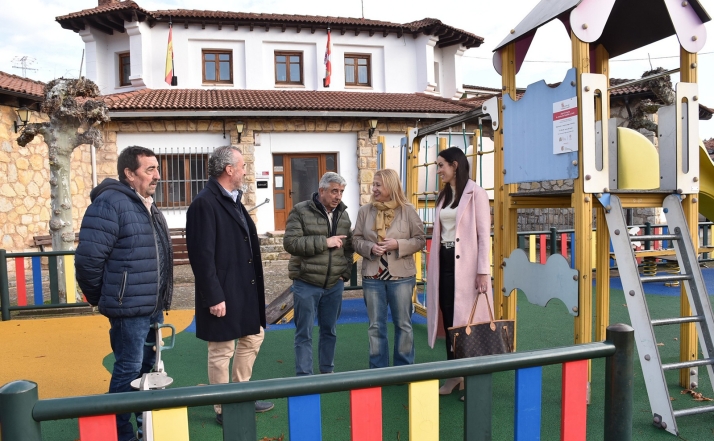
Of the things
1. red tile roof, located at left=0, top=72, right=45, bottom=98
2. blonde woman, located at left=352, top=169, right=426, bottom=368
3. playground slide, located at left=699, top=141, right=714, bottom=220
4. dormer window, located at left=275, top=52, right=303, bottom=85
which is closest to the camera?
blonde woman, located at left=352, top=169, right=426, bottom=368

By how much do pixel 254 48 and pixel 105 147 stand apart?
5.44 meters

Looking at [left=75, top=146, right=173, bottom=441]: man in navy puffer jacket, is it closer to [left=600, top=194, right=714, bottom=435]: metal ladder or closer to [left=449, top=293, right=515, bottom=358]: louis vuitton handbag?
[left=449, top=293, right=515, bottom=358]: louis vuitton handbag

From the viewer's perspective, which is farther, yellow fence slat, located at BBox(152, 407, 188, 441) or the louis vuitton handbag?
the louis vuitton handbag

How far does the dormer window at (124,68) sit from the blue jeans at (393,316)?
15170 millimetres

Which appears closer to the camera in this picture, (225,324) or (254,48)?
(225,324)

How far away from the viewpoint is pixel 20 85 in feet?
42.3

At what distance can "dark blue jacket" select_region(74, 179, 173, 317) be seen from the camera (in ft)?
9.48

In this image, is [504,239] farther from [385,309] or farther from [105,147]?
[105,147]

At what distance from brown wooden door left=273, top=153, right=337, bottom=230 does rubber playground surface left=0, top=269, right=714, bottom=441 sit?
801cm

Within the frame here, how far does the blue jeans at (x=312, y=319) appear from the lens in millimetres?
4055

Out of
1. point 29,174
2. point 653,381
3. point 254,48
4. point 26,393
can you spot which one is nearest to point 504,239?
point 653,381

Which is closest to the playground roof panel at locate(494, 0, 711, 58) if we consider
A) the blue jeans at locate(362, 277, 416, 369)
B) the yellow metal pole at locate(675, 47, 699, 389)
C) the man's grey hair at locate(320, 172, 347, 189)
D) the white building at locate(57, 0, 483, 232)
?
the yellow metal pole at locate(675, 47, 699, 389)

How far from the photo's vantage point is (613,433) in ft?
6.06

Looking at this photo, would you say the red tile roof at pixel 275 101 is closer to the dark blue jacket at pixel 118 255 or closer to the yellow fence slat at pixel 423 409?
the dark blue jacket at pixel 118 255
